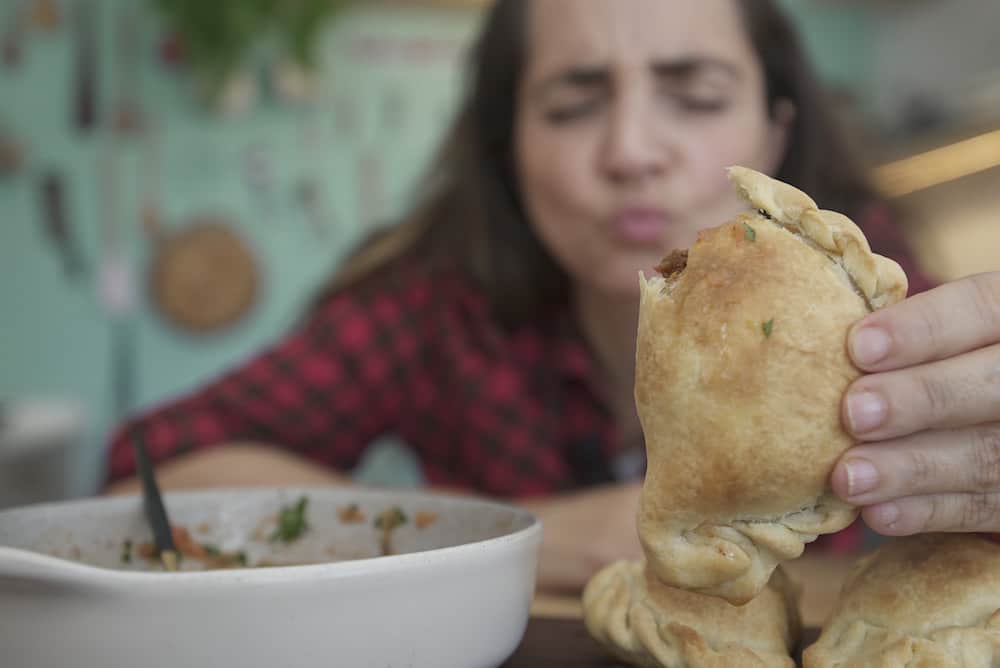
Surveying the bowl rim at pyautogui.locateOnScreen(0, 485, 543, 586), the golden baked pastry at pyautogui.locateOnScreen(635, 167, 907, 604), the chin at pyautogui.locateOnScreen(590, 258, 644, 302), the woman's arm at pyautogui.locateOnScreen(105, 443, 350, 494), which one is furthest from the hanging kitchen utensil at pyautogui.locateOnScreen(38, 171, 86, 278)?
the golden baked pastry at pyautogui.locateOnScreen(635, 167, 907, 604)

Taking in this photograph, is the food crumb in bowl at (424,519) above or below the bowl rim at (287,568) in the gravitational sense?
below

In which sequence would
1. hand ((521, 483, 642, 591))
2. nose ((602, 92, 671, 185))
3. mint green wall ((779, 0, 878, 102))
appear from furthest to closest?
mint green wall ((779, 0, 878, 102)), nose ((602, 92, 671, 185)), hand ((521, 483, 642, 591))

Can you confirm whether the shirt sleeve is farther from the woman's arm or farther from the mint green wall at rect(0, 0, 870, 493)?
the mint green wall at rect(0, 0, 870, 493)

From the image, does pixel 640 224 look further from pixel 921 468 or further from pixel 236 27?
pixel 236 27

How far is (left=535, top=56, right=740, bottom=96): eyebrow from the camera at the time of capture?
1142 mm

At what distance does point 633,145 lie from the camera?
1.08m

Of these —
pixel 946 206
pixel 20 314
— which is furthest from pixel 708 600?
pixel 20 314

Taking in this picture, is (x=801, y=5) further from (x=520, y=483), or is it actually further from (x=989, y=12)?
(x=520, y=483)

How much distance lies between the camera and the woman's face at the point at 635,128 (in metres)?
1.12

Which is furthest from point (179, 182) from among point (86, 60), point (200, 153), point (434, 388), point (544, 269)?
point (544, 269)

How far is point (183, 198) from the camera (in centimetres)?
339

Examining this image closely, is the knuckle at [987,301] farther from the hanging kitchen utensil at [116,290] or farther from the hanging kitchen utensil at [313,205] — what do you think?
the hanging kitchen utensil at [116,290]

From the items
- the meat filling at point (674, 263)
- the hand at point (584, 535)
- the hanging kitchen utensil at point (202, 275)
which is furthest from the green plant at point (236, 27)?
the meat filling at point (674, 263)

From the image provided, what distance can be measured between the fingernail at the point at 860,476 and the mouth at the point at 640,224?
724 millimetres
